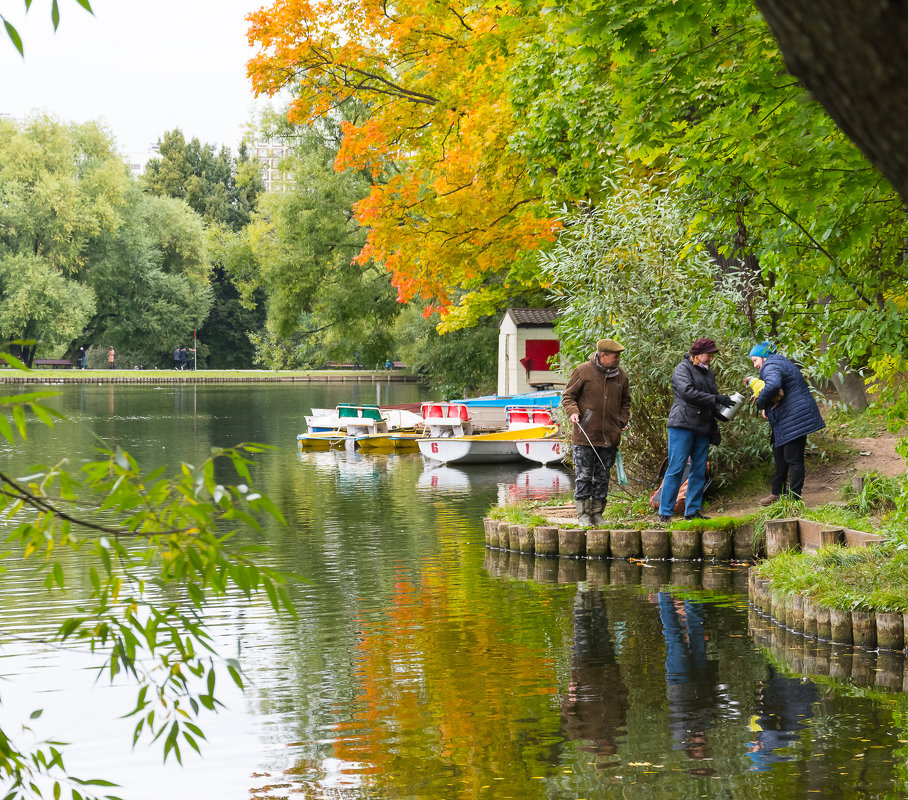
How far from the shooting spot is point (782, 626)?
9.48 m

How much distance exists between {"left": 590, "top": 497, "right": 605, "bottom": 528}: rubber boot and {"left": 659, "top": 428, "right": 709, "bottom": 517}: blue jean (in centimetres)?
64

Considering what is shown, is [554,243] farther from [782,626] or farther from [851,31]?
[851,31]

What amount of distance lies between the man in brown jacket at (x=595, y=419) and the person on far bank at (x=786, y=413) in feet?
4.90

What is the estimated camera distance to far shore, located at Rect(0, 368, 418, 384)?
256 ft

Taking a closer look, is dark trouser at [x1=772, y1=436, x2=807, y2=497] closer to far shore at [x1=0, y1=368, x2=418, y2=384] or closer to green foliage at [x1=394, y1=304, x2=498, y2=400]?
green foliage at [x1=394, y1=304, x2=498, y2=400]

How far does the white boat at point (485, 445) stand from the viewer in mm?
26766

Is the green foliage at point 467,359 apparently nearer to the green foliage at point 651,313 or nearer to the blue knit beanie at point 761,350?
the green foliage at point 651,313

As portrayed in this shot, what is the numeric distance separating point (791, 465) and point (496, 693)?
21.1 feet

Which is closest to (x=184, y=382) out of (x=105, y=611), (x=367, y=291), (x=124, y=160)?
(x=124, y=160)

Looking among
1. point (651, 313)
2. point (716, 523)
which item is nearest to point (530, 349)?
point (651, 313)

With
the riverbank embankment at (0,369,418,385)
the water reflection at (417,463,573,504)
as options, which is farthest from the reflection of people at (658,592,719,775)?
the riverbank embankment at (0,369,418,385)

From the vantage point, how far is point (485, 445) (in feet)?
88.3

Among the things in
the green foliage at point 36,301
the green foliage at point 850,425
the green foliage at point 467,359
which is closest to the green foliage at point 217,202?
the green foliage at point 36,301

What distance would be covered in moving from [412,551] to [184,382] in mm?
70202
